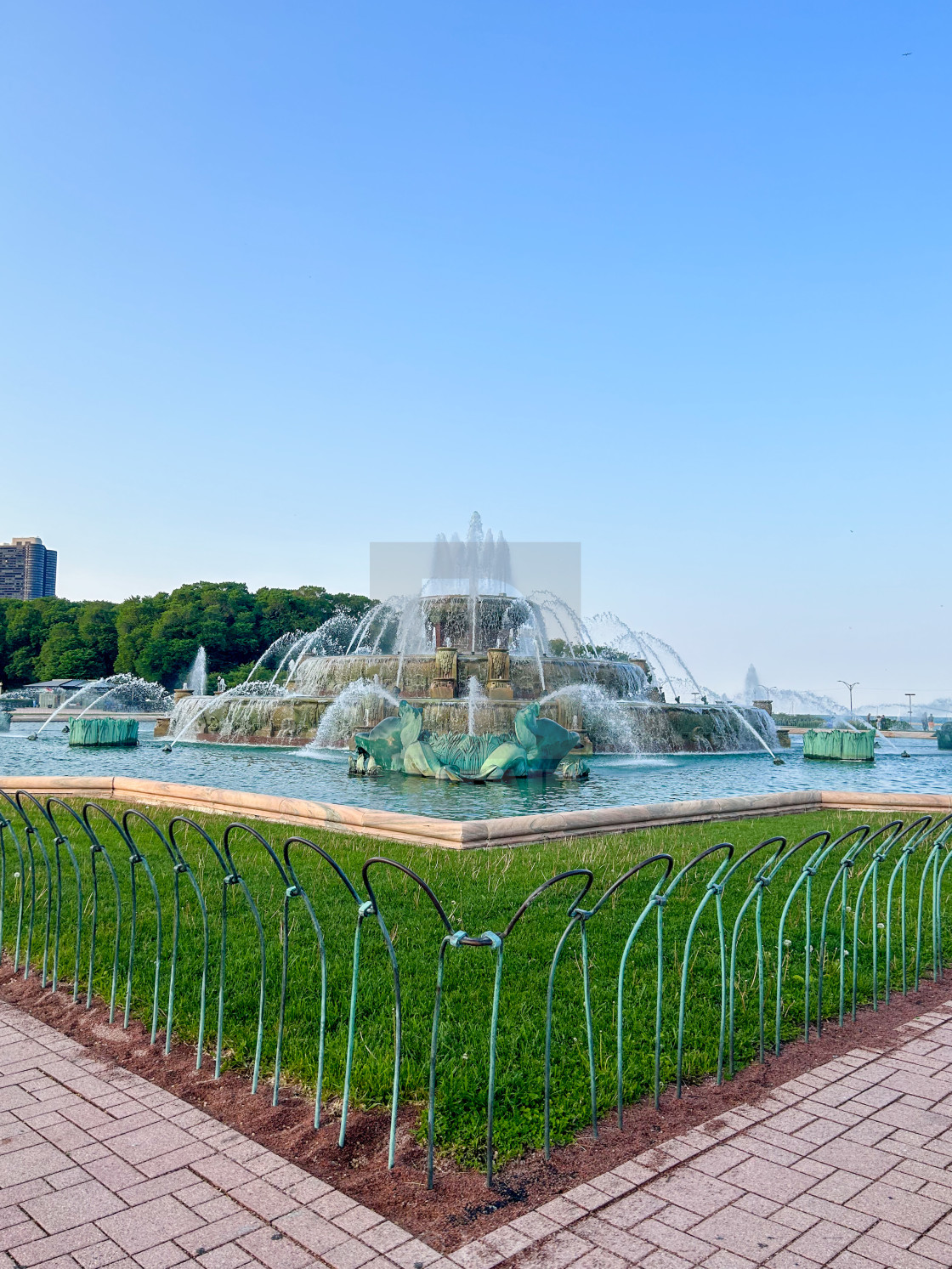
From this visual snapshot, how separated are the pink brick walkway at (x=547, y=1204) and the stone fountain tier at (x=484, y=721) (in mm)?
20547

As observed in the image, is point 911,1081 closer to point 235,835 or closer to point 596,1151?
point 596,1151

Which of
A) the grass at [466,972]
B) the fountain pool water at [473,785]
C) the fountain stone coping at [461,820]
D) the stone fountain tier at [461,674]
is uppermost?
the stone fountain tier at [461,674]

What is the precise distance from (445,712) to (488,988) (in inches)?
780

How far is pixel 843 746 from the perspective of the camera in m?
28.1

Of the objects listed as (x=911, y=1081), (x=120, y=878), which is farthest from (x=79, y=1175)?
(x=120, y=878)

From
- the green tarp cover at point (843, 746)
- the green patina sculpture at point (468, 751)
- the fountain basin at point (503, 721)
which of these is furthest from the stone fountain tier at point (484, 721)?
the green patina sculpture at point (468, 751)

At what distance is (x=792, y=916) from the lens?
7461mm

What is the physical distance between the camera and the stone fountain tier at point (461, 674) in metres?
30.7

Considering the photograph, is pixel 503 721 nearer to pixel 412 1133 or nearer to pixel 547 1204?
pixel 412 1133

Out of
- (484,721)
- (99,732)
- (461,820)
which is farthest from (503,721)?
(461,820)

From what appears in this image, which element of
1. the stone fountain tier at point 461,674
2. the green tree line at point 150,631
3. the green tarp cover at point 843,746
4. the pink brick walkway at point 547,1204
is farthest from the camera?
the green tree line at point 150,631

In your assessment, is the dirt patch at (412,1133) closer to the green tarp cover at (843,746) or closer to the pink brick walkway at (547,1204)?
the pink brick walkway at (547,1204)

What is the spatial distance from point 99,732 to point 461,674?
37.5 ft

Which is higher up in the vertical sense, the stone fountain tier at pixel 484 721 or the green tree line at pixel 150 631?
the green tree line at pixel 150 631
